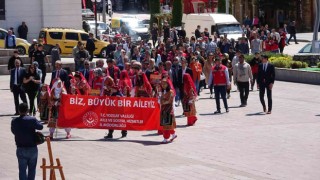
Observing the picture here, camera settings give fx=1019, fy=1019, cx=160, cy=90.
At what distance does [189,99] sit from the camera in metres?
24.4

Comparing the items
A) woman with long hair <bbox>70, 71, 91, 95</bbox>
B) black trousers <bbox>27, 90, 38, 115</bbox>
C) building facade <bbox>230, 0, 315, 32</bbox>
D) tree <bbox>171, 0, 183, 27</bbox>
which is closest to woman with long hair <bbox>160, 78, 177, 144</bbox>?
woman with long hair <bbox>70, 71, 91, 95</bbox>

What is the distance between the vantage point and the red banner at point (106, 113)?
892 inches

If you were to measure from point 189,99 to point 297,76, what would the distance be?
12.5 metres

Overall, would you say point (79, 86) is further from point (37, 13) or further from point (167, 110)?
point (37, 13)

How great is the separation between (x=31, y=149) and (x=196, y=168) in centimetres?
405

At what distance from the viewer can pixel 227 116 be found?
26.8m

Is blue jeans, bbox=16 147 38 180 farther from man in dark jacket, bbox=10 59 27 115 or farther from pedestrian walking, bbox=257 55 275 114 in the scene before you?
pedestrian walking, bbox=257 55 275 114

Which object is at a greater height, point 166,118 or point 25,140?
point 25,140

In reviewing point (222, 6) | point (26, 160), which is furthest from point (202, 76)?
point (222, 6)

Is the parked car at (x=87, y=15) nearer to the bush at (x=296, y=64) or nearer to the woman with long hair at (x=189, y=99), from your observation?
the bush at (x=296, y=64)

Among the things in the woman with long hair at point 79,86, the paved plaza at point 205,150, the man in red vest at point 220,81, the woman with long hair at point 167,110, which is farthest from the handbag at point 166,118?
the man in red vest at point 220,81

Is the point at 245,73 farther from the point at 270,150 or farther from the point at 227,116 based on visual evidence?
the point at 270,150

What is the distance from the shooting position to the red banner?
74.3ft

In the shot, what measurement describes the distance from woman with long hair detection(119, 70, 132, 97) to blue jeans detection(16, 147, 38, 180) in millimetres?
8012
